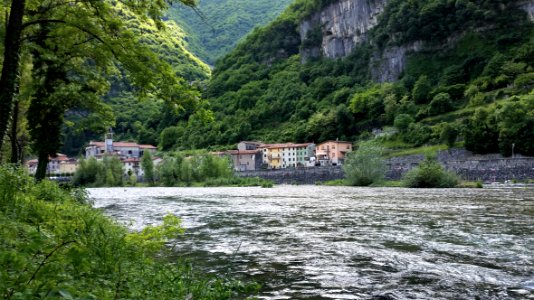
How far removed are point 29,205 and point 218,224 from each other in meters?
11.1

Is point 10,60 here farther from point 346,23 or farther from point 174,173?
→ point 346,23

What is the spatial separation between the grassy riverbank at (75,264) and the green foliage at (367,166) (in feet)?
197

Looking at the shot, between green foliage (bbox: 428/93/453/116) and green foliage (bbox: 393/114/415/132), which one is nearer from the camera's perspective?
green foliage (bbox: 393/114/415/132)

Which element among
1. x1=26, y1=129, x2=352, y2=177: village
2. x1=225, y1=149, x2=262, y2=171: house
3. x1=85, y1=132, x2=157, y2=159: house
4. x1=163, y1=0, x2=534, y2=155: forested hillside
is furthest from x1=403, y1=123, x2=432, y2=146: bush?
x1=85, y1=132, x2=157, y2=159: house

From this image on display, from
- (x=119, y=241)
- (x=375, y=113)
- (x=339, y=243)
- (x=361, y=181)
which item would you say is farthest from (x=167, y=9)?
(x=375, y=113)

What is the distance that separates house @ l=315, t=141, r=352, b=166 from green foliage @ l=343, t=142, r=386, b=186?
57521mm

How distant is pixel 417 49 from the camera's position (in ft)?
508

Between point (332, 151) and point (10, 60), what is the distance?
125934 mm

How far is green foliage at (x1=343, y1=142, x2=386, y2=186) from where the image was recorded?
68438 mm

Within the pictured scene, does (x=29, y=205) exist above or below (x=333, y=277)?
above

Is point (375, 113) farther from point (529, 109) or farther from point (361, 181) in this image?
point (361, 181)

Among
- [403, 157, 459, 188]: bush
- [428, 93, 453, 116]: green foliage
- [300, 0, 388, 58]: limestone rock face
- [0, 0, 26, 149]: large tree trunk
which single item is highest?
[300, 0, 388, 58]: limestone rock face

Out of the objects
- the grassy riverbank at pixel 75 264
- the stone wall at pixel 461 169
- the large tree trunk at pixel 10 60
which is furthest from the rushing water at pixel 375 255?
the stone wall at pixel 461 169

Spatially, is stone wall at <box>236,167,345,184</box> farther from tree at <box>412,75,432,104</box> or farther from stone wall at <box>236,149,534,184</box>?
tree at <box>412,75,432,104</box>
